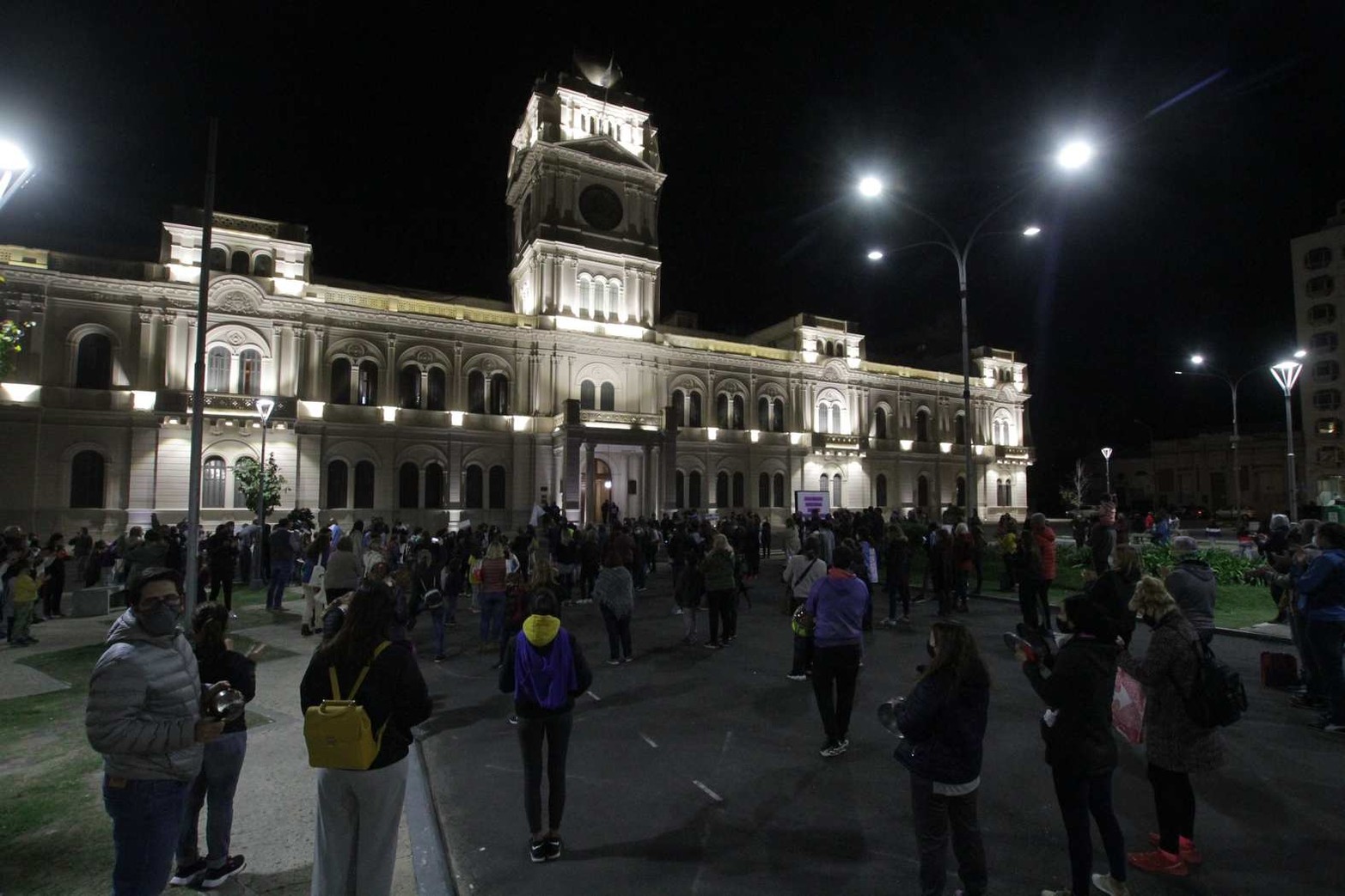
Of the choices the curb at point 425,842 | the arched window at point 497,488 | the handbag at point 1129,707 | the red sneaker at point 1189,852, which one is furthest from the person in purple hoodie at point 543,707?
the arched window at point 497,488

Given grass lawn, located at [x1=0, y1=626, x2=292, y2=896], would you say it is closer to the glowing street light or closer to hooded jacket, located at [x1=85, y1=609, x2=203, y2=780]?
hooded jacket, located at [x1=85, y1=609, x2=203, y2=780]

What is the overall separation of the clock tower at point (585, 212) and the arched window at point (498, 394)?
3.77 metres

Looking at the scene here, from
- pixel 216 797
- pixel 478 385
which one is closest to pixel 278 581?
pixel 216 797

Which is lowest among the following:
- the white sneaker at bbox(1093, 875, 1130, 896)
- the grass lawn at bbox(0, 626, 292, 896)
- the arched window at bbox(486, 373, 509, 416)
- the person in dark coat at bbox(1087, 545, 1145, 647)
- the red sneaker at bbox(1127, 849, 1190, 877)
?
the grass lawn at bbox(0, 626, 292, 896)

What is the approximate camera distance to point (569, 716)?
4797 millimetres

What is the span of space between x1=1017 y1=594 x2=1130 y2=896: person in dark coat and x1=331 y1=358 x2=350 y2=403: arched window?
1295 inches

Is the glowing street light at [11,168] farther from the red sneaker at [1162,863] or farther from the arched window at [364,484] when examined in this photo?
the arched window at [364,484]

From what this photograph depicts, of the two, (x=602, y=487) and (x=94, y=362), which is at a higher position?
(x=94, y=362)

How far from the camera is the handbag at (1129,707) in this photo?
4488 mm

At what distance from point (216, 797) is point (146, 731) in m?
1.23

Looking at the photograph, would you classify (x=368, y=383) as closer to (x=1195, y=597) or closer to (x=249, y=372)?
(x=249, y=372)

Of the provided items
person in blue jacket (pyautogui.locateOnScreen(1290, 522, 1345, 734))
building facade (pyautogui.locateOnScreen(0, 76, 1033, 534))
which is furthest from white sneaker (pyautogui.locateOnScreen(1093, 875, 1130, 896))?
building facade (pyautogui.locateOnScreen(0, 76, 1033, 534))

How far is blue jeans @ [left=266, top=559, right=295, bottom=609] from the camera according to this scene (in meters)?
14.2

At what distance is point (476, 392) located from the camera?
34.9 meters
